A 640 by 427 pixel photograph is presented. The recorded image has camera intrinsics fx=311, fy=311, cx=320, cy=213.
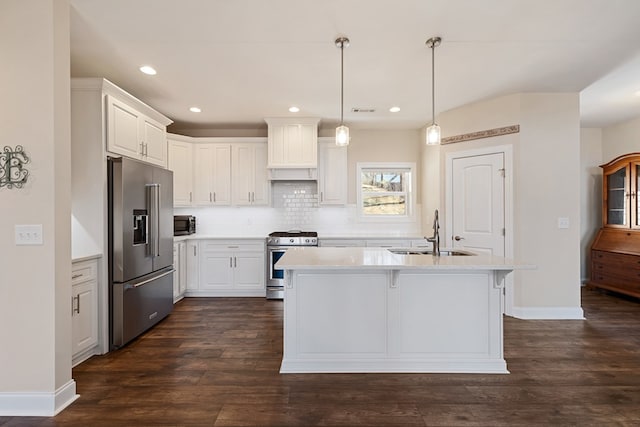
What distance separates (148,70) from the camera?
3027mm

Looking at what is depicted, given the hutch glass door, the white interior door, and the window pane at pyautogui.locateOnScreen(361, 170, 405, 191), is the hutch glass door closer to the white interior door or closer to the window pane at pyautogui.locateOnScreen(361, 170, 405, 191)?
the white interior door

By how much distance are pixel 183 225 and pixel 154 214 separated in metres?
1.50

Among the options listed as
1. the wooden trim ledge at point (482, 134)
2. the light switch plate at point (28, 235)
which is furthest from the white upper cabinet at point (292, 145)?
the light switch plate at point (28, 235)

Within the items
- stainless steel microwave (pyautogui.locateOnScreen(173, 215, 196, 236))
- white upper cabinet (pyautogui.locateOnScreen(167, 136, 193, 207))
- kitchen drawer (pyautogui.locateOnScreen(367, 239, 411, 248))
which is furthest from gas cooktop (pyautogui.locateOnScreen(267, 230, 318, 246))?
white upper cabinet (pyautogui.locateOnScreen(167, 136, 193, 207))

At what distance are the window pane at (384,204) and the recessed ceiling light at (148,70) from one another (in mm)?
3358

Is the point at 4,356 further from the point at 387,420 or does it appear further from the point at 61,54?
the point at 387,420

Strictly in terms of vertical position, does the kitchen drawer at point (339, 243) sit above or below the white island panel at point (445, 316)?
above

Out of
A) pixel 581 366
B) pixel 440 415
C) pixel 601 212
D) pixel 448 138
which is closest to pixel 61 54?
pixel 440 415

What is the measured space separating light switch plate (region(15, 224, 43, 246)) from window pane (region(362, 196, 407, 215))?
4.08 meters

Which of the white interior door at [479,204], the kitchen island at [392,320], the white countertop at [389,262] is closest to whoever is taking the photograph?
the white countertop at [389,262]

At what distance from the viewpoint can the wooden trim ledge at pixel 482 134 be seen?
365cm

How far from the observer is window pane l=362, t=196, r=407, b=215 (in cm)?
518

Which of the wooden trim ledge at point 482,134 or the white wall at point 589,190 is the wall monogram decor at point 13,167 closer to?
the wooden trim ledge at point 482,134

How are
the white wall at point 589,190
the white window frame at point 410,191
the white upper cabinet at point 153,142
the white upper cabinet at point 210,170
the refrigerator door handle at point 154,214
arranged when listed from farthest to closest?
the white window frame at point 410,191 → the white wall at point 589,190 → the white upper cabinet at point 210,170 → the white upper cabinet at point 153,142 → the refrigerator door handle at point 154,214
